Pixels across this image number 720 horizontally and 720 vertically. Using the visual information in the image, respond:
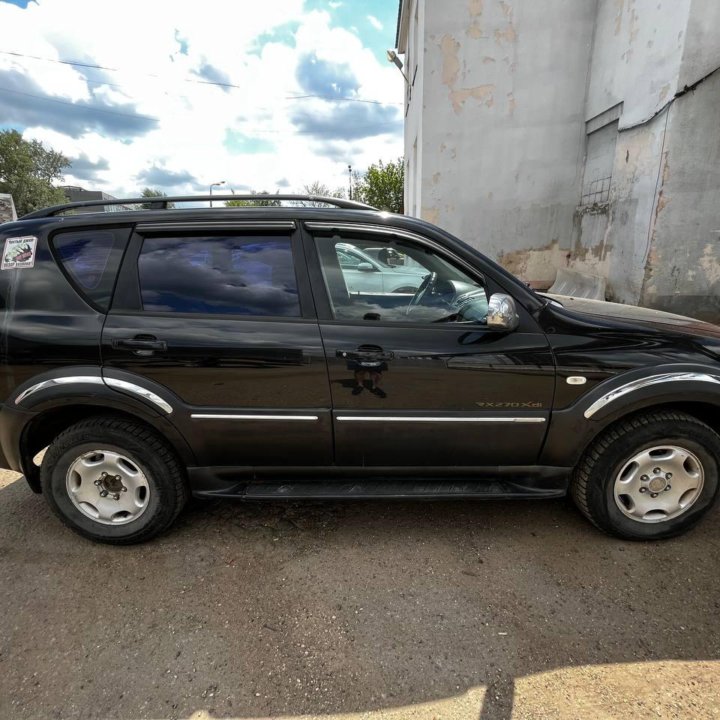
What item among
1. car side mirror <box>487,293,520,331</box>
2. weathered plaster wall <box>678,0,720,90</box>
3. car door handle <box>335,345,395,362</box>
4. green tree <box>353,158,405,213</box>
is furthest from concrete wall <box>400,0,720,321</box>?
green tree <box>353,158,405,213</box>

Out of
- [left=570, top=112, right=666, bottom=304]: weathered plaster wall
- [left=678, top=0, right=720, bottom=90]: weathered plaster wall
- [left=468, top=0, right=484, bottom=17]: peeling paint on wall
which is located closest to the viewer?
[left=678, top=0, right=720, bottom=90]: weathered plaster wall

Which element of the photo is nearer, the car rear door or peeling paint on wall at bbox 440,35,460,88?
the car rear door

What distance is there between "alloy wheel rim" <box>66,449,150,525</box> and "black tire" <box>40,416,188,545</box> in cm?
2

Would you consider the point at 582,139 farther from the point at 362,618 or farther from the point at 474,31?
the point at 362,618

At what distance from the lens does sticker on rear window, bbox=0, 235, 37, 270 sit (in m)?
2.43

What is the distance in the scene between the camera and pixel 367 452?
96.0 inches

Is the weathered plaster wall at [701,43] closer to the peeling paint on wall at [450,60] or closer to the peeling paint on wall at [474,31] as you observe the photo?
the peeling paint on wall at [474,31]

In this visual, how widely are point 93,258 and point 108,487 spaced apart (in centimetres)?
124

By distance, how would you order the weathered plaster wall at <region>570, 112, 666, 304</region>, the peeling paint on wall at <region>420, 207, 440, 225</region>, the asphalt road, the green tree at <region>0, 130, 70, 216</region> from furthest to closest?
the green tree at <region>0, 130, 70, 216</region>, the peeling paint on wall at <region>420, 207, 440, 225</region>, the weathered plaster wall at <region>570, 112, 666, 304</region>, the asphalt road

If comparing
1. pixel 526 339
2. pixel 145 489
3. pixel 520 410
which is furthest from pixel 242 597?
pixel 526 339

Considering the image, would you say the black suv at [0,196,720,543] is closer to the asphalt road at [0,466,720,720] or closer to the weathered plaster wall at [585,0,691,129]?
the asphalt road at [0,466,720,720]

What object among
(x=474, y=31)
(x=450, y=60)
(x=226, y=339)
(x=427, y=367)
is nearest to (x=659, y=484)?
(x=427, y=367)

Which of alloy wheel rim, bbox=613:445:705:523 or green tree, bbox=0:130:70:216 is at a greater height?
green tree, bbox=0:130:70:216

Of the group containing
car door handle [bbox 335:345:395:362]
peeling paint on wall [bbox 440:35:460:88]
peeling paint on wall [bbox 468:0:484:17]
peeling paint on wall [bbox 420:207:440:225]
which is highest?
peeling paint on wall [bbox 468:0:484:17]
